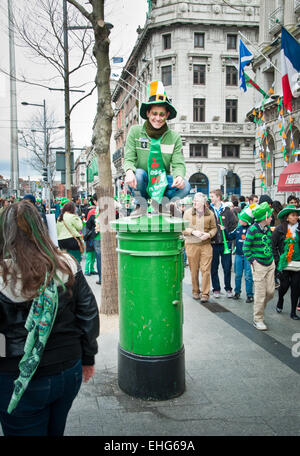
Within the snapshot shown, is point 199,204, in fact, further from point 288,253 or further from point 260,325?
point 260,325

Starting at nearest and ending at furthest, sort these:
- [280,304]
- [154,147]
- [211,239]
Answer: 1. [154,147]
2. [280,304]
3. [211,239]

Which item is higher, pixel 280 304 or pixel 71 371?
pixel 71 371

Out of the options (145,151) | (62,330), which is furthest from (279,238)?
(62,330)

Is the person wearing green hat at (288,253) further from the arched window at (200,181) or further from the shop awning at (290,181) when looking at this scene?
the arched window at (200,181)

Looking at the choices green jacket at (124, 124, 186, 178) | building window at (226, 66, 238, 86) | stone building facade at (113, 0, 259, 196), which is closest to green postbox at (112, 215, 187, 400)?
green jacket at (124, 124, 186, 178)

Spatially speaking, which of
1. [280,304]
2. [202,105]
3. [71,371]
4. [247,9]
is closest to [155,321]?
[71,371]

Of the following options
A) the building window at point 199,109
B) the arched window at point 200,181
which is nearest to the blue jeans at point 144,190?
the arched window at point 200,181

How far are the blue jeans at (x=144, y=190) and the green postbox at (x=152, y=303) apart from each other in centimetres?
37

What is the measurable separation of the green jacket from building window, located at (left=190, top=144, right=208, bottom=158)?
3351 centimetres

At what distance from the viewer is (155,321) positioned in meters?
3.66

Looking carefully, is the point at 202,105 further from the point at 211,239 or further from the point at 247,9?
the point at 211,239

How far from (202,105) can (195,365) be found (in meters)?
35.0
